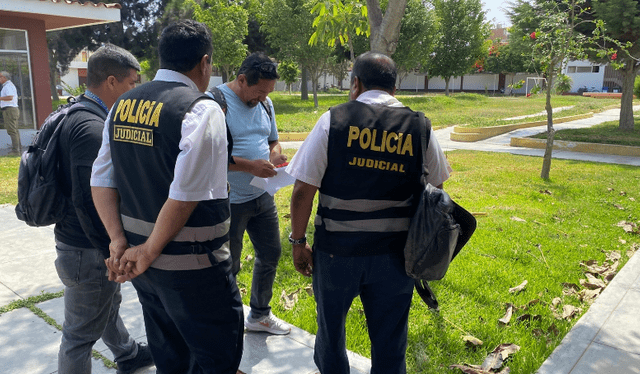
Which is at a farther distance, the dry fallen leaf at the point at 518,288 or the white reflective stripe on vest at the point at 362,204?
the dry fallen leaf at the point at 518,288

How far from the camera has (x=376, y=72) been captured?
2.34m

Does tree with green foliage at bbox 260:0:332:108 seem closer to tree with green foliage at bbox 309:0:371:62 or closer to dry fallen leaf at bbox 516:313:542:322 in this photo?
tree with green foliage at bbox 309:0:371:62

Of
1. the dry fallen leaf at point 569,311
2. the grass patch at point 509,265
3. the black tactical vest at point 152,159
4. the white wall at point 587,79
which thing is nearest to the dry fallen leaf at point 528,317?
the grass patch at point 509,265

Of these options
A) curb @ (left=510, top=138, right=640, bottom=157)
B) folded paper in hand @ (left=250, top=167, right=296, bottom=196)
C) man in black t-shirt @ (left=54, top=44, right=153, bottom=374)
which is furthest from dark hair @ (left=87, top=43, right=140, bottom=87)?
curb @ (left=510, top=138, right=640, bottom=157)

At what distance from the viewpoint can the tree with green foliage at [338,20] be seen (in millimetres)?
4878

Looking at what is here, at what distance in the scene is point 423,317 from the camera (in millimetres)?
3834

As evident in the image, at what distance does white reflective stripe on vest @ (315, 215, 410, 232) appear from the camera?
2.28 meters

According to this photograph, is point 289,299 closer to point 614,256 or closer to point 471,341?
point 471,341

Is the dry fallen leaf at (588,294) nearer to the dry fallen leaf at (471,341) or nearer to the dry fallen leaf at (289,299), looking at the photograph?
the dry fallen leaf at (471,341)

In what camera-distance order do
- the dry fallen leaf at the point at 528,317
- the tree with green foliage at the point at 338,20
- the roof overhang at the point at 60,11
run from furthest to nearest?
the roof overhang at the point at 60,11 → the tree with green foliage at the point at 338,20 → the dry fallen leaf at the point at 528,317

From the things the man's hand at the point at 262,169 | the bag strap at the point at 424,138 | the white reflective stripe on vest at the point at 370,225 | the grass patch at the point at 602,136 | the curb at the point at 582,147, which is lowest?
the curb at the point at 582,147

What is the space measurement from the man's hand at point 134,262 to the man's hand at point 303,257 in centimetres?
80

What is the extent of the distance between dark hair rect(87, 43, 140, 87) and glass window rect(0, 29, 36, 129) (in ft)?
37.3

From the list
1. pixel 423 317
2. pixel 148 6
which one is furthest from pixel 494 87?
pixel 423 317
